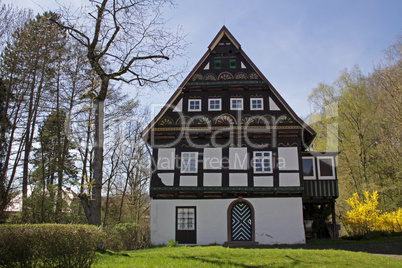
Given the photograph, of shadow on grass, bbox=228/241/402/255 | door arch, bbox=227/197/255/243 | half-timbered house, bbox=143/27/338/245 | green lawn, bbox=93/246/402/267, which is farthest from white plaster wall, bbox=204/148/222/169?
green lawn, bbox=93/246/402/267

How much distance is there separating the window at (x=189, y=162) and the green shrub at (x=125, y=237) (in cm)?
360

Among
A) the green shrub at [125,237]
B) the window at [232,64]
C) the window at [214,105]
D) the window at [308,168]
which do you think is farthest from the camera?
the window at [232,64]

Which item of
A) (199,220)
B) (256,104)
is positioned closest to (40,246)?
(199,220)

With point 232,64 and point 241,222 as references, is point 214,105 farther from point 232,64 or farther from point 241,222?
point 241,222

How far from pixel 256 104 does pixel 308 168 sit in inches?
170

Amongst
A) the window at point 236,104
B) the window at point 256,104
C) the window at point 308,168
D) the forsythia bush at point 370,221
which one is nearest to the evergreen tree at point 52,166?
the window at point 236,104

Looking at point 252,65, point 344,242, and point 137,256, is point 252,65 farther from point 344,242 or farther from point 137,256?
point 137,256

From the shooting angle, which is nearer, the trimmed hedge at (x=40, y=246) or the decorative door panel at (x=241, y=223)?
the trimmed hedge at (x=40, y=246)

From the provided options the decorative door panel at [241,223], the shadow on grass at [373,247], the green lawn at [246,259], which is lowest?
the shadow on grass at [373,247]

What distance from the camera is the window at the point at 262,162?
1852 centimetres

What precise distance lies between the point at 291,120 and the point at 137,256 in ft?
35.8

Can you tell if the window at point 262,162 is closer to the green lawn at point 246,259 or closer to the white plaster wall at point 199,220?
the white plaster wall at point 199,220

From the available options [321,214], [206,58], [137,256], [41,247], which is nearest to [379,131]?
[321,214]

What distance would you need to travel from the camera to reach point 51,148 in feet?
74.0
